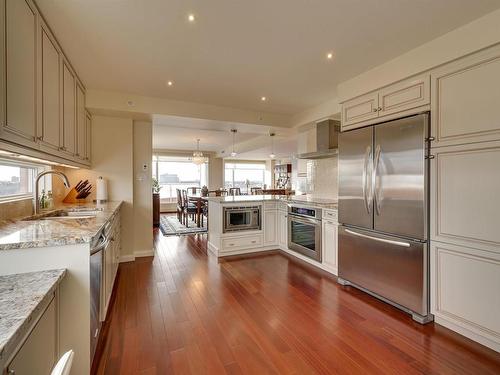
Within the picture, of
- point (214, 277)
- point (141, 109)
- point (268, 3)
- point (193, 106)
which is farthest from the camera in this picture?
point (193, 106)

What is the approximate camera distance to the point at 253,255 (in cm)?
412

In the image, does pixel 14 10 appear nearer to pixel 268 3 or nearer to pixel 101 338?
pixel 268 3

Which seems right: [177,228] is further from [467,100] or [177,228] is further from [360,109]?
[467,100]

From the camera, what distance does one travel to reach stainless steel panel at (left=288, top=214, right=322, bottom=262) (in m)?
3.43

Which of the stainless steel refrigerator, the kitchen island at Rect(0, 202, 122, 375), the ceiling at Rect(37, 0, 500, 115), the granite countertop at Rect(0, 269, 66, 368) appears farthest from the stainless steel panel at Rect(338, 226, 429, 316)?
the granite countertop at Rect(0, 269, 66, 368)

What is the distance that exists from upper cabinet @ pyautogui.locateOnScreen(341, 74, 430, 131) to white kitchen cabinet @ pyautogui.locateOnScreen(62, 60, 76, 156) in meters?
3.02

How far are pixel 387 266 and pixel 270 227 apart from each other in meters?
2.18

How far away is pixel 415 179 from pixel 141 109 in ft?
11.2

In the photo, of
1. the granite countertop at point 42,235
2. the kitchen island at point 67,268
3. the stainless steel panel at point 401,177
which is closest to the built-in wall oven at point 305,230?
the stainless steel panel at point 401,177

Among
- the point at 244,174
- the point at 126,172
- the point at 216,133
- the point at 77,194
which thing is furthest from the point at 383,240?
the point at 244,174

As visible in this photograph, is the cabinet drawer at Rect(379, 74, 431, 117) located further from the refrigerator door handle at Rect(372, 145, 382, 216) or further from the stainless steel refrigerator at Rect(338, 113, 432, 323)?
the refrigerator door handle at Rect(372, 145, 382, 216)

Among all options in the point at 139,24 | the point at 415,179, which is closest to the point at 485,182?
the point at 415,179

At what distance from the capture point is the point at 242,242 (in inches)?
164

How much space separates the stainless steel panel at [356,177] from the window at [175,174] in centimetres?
776
